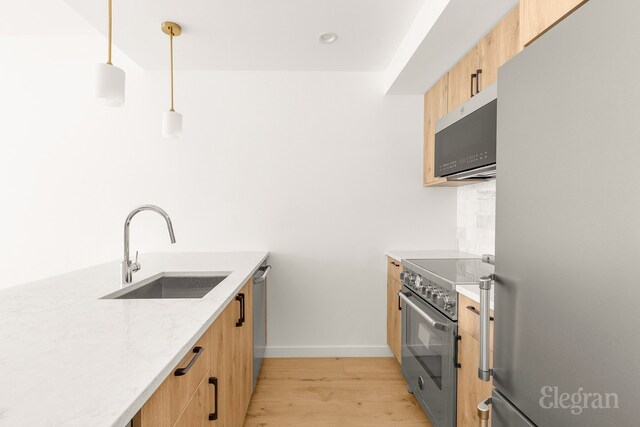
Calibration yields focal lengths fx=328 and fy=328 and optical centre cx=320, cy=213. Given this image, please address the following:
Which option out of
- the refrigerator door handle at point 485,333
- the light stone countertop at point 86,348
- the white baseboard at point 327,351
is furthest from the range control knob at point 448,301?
the white baseboard at point 327,351

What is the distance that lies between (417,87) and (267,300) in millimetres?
2177

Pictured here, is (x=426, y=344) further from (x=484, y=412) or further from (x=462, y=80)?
(x=462, y=80)

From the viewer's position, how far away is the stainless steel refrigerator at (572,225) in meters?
0.54

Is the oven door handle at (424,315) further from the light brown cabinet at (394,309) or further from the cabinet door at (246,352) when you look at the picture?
the cabinet door at (246,352)

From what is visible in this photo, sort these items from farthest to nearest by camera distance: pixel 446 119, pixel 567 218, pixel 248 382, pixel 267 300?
pixel 267 300 → pixel 446 119 → pixel 248 382 → pixel 567 218

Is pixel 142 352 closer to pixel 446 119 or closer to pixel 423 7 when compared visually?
pixel 446 119

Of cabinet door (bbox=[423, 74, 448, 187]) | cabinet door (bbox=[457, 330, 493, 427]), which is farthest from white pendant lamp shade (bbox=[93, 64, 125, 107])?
cabinet door (bbox=[423, 74, 448, 187])

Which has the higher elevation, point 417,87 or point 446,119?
point 417,87

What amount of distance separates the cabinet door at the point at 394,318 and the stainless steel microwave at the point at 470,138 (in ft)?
3.20

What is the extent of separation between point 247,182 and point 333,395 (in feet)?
5.78

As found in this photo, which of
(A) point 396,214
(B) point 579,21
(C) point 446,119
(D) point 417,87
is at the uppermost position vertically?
(D) point 417,87

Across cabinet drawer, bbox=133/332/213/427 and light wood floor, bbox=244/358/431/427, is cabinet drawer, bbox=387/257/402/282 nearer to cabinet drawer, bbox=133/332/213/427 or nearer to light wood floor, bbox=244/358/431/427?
light wood floor, bbox=244/358/431/427

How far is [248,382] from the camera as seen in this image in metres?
1.92

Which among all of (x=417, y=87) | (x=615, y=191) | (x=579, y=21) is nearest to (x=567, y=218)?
(x=615, y=191)
